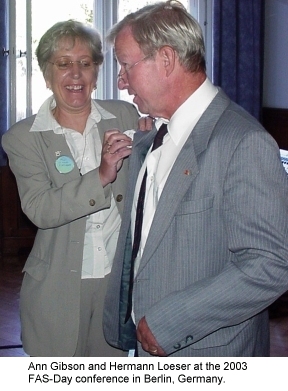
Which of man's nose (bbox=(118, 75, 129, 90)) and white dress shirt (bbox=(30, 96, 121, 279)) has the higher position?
man's nose (bbox=(118, 75, 129, 90))

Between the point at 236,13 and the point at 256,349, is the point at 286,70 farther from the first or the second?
the point at 256,349

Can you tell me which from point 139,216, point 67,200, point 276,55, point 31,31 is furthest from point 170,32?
point 276,55

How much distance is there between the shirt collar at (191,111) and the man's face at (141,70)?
0.18 feet

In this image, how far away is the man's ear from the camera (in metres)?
1.55

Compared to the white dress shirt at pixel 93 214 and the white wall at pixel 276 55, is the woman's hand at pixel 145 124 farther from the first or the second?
the white wall at pixel 276 55

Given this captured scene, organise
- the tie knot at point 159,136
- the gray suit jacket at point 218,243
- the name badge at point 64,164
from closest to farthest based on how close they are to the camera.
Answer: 1. the gray suit jacket at point 218,243
2. the tie knot at point 159,136
3. the name badge at point 64,164

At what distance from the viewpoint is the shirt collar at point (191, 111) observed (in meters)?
1.58

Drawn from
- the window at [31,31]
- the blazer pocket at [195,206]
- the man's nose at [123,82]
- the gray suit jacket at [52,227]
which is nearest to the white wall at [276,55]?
the window at [31,31]

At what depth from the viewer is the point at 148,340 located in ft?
4.91

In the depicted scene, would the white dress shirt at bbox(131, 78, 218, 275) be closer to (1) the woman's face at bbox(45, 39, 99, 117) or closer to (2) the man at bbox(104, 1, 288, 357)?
(2) the man at bbox(104, 1, 288, 357)

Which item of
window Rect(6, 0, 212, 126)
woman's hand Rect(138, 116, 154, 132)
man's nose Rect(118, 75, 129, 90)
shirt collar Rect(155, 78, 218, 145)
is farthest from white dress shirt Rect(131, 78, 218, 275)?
window Rect(6, 0, 212, 126)

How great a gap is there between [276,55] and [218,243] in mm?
5112
